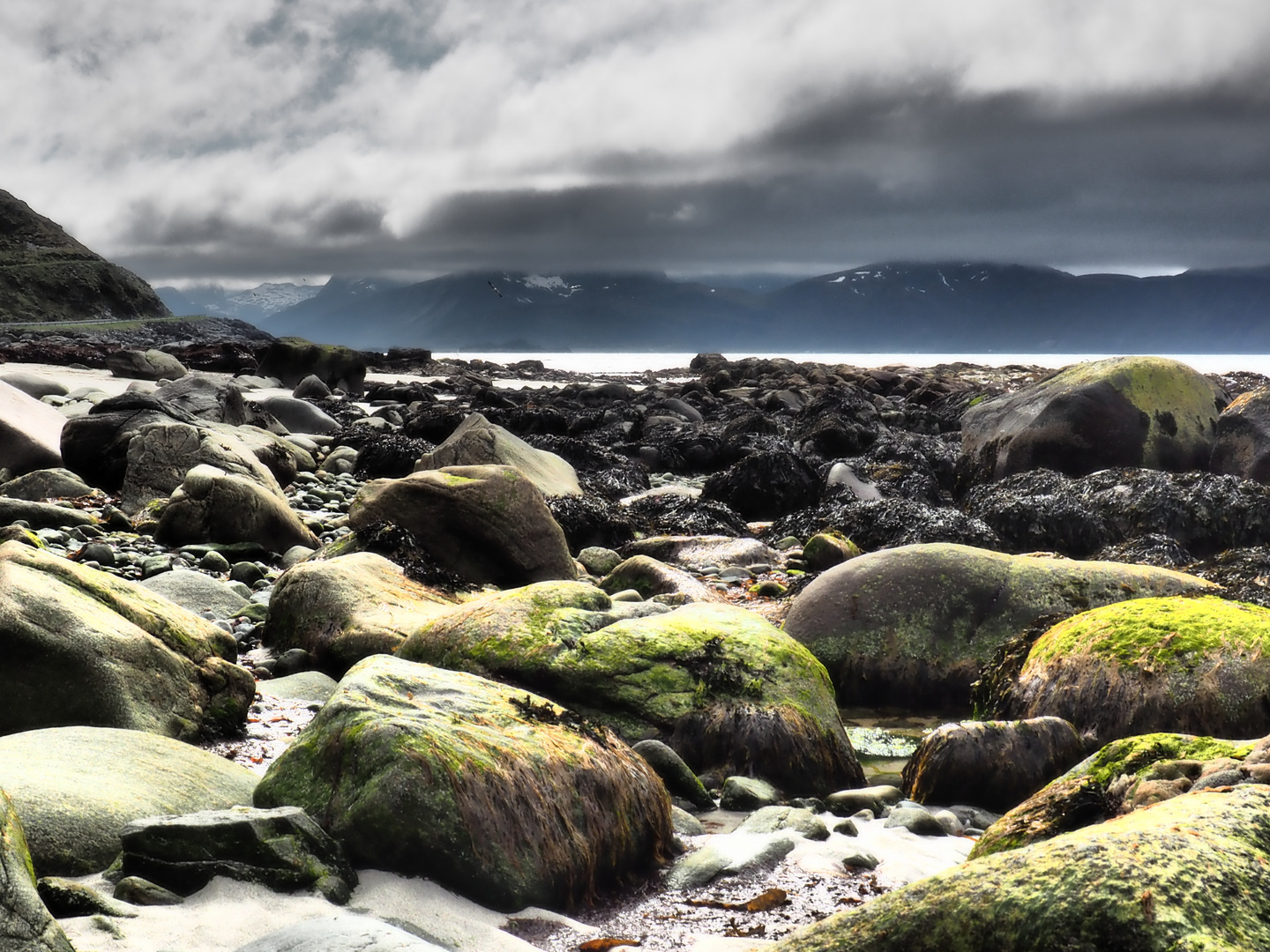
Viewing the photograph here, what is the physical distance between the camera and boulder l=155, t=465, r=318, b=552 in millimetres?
9977

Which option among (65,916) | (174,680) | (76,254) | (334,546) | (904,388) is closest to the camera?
(65,916)

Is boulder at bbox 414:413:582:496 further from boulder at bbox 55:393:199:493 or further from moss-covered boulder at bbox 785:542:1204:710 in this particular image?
moss-covered boulder at bbox 785:542:1204:710

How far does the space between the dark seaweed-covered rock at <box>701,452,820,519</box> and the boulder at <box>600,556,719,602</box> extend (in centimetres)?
636

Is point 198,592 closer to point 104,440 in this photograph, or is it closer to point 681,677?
point 681,677

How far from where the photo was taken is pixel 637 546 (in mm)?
11711

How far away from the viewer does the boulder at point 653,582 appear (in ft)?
28.8

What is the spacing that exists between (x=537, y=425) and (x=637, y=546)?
12686 mm

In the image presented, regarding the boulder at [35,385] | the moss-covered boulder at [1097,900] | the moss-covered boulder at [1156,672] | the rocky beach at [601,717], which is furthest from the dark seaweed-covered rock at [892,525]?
the boulder at [35,385]

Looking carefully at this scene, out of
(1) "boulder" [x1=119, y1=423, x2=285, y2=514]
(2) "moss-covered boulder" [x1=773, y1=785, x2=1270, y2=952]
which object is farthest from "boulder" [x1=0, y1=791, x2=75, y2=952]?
(1) "boulder" [x1=119, y1=423, x2=285, y2=514]

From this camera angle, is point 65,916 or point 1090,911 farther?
point 65,916

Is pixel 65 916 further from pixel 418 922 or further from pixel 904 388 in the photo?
pixel 904 388

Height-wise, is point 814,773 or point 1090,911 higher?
point 1090,911

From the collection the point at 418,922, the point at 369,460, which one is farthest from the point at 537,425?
the point at 418,922

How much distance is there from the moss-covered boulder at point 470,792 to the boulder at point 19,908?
125 centimetres
